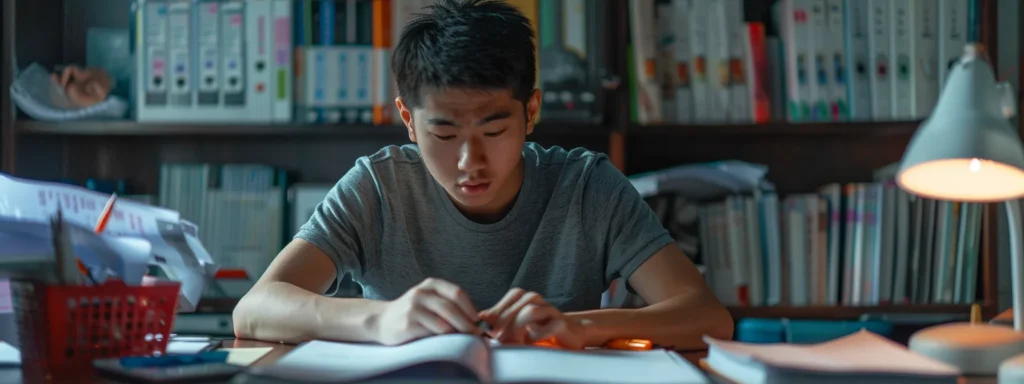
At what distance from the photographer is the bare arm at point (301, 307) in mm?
1074

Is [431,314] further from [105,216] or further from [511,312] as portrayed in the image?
[105,216]

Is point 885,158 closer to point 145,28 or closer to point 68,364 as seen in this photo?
point 145,28

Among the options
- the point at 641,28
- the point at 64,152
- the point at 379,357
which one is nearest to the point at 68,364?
the point at 379,357

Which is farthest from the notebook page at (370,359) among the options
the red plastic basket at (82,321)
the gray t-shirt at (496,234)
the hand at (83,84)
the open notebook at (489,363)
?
the hand at (83,84)

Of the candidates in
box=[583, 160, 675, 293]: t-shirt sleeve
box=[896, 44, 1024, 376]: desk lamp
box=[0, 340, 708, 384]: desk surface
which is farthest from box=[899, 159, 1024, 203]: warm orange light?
box=[583, 160, 675, 293]: t-shirt sleeve

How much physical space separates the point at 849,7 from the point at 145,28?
156 centimetres

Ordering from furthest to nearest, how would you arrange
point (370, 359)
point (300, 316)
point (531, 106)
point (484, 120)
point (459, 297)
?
point (531, 106) → point (484, 120) → point (300, 316) → point (459, 297) → point (370, 359)

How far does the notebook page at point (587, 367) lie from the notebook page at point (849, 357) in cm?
5

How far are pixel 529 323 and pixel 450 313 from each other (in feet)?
0.28

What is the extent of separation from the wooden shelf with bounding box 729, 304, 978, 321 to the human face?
102cm

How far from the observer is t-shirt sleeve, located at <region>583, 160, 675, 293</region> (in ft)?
4.60

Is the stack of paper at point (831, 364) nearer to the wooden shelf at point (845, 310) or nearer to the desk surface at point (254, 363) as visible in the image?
the desk surface at point (254, 363)

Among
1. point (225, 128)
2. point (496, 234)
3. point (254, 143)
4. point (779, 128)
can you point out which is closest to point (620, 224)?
point (496, 234)

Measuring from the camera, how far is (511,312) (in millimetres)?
1010
